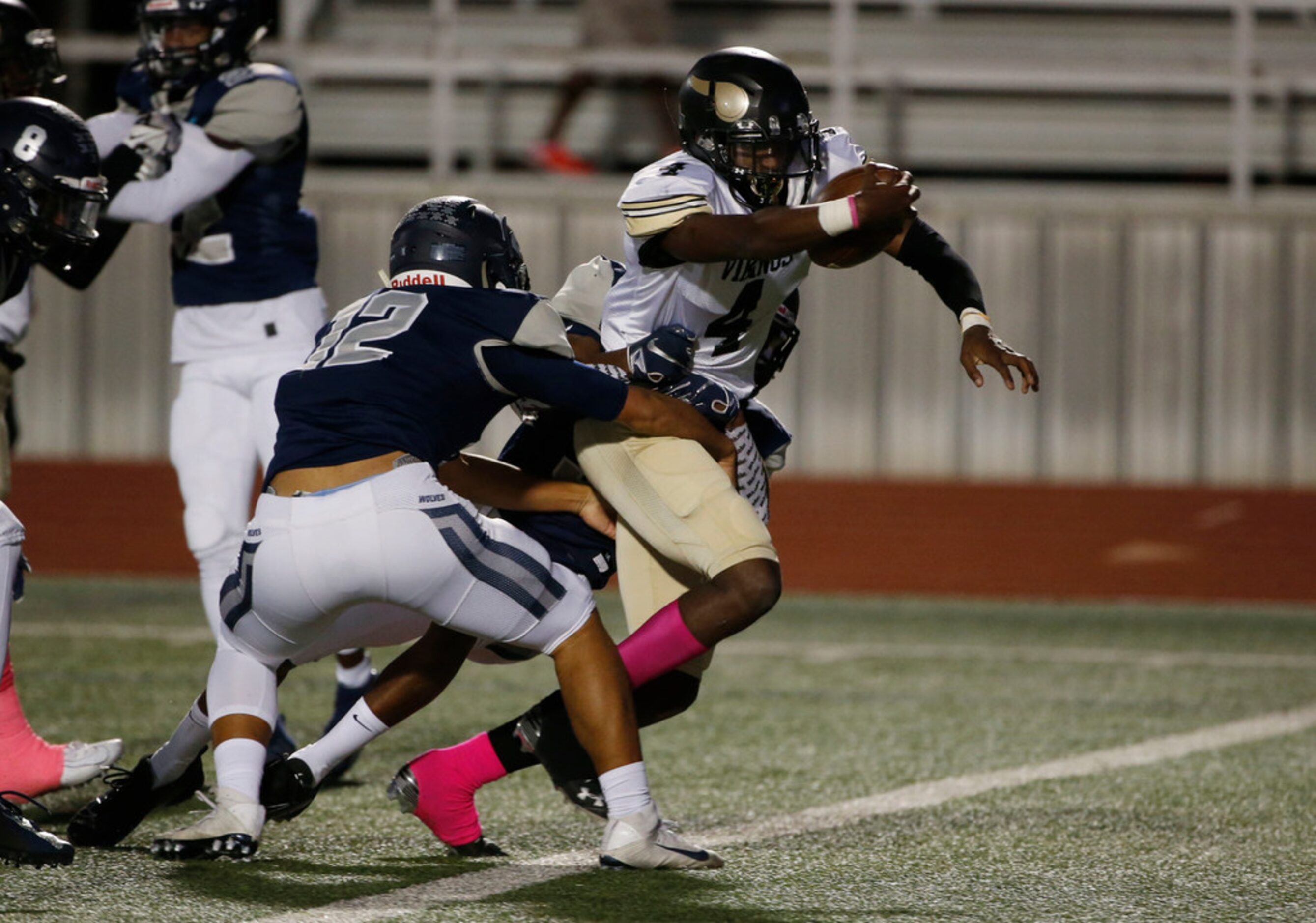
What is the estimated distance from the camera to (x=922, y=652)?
257 inches

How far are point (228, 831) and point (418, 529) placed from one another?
637mm

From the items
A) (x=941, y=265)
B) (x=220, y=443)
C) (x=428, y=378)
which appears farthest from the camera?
(x=220, y=443)

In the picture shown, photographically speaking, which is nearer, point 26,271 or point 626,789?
point 626,789

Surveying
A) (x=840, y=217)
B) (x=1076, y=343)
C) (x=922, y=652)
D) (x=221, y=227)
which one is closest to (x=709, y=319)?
(x=840, y=217)

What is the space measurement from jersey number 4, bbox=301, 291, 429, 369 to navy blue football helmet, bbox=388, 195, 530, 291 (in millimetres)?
79

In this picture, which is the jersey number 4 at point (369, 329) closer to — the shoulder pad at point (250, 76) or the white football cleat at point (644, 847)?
the white football cleat at point (644, 847)

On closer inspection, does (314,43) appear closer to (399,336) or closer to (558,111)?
(558,111)

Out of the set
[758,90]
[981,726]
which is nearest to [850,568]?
[981,726]

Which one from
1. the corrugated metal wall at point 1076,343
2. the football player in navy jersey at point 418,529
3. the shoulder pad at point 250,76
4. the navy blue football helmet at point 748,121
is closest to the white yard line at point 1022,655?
the corrugated metal wall at point 1076,343

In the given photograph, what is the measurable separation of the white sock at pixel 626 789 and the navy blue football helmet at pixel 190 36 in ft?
7.61

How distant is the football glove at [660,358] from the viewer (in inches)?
130

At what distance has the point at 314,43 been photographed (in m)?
9.79

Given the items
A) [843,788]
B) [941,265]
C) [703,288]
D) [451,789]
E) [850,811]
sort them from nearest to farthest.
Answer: [451,789]
[703,288]
[941,265]
[850,811]
[843,788]

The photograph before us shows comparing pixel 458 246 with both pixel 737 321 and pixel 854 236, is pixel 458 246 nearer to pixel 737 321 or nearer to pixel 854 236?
pixel 737 321
